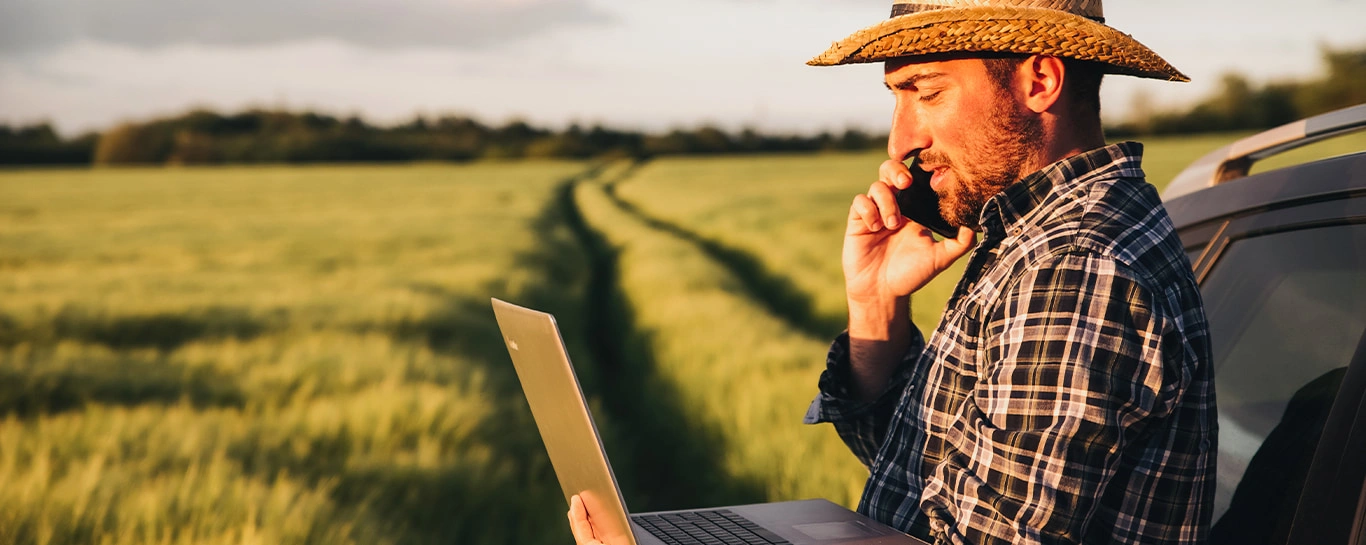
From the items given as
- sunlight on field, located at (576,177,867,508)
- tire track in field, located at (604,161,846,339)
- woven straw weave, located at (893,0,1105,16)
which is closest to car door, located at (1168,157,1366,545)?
woven straw weave, located at (893,0,1105,16)

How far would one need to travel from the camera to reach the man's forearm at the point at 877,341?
238 cm

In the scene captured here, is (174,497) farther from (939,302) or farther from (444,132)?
(444,132)

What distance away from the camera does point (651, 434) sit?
6.02 metres

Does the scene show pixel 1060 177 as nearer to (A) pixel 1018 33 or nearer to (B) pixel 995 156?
(B) pixel 995 156

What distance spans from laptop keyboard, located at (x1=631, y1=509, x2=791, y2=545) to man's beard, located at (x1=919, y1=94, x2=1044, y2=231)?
0.68 m

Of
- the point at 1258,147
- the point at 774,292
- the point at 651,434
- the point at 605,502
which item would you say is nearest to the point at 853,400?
the point at 605,502

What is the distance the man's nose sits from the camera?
1955mm

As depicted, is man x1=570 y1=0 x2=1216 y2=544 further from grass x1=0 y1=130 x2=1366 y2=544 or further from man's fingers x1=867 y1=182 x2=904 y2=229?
grass x1=0 y1=130 x2=1366 y2=544

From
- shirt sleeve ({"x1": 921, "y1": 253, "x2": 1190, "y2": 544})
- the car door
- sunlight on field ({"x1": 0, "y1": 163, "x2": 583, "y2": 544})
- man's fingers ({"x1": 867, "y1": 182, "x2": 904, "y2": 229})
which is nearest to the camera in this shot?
shirt sleeve ({"x1": 921, "y1": 253, "x2": 1190, "y2": 544})

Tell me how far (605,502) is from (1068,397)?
0.69 meters

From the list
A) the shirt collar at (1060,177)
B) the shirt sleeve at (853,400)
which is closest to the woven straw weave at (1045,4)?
the shirt collar at (1060,177)

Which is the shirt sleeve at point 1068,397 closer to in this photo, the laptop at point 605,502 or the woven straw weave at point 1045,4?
the laptop at point 605,502

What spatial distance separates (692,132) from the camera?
7962 cm

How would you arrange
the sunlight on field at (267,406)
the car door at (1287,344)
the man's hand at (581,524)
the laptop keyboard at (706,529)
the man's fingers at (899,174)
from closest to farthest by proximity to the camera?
1. the car door at (1287,344)
2. the man's hand at (581,524)
3. the laptop keyboard at (706,529)
4. the man's fingers at (899,174)
5. the sunlight on field at (267,406)
